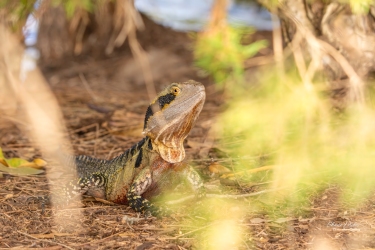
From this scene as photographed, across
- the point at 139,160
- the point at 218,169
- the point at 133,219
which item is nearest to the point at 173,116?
the point at 139,160

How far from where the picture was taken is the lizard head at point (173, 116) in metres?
4.20

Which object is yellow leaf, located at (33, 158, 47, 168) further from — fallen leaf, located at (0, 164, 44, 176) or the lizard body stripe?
the lizard body stripe

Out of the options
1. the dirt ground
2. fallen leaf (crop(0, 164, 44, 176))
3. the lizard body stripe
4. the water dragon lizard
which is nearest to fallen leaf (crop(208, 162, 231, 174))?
the dirt ground

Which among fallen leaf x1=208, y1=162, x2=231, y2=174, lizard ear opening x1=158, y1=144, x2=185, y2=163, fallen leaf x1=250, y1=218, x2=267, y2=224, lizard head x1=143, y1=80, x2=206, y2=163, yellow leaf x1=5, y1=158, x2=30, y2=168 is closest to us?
fallen leaf x1=250, y1=218, x2=267, y2=224

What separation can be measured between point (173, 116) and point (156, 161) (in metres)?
0.38

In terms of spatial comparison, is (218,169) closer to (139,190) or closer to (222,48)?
(139,190)

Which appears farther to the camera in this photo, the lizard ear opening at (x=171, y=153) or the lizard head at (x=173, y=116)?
the lizard ear opening at (x=171, y=153)

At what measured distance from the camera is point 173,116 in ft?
14.0

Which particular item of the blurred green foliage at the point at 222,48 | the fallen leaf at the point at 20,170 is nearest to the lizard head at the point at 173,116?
the blurred green foliage at the point at 222,48

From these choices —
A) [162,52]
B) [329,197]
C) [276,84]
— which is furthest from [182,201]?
[162,52]

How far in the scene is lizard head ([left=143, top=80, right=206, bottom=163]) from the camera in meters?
4.20

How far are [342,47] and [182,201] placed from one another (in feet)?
8.35

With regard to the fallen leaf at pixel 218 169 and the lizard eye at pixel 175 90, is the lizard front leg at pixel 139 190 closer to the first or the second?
the lizard eye at pixel 175 90

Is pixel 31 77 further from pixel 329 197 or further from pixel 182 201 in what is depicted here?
pixel 329 197
